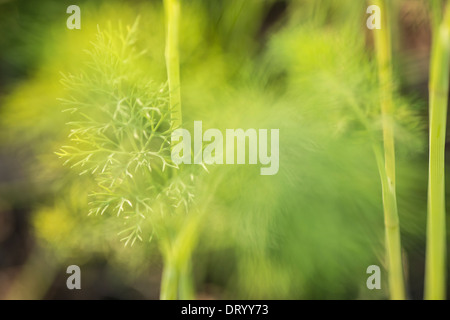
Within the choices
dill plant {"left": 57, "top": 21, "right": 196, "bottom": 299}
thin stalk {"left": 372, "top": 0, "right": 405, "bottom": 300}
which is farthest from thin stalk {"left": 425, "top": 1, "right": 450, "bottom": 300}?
dill plant {"left": 57, "top": 21, "right": 196, "bottom": 299}

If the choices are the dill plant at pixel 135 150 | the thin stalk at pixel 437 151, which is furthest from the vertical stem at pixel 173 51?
the thin stalk at pixel 437 151

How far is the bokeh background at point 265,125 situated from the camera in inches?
21.1

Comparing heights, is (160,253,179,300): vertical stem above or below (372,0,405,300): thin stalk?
below

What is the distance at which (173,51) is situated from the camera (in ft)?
1.52

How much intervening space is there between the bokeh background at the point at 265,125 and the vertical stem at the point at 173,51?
70 millimetres

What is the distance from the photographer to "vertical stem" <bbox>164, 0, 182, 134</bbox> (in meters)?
0.45

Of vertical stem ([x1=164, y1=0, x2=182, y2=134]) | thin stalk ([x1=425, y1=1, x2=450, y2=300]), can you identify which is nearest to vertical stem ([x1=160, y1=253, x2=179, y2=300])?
vertical stem ([x1=164, y1=0, x2=182, y2=134])

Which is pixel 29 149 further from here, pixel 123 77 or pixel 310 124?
pixel 310 124

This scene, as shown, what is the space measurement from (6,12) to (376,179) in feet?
2.00

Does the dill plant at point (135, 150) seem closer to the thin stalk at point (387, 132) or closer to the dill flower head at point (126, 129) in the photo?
the dill flower head at point (126, 129)

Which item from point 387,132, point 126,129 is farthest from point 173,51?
point 387,132

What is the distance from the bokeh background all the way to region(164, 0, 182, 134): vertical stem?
70 mm

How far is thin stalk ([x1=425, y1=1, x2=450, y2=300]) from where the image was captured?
44cm

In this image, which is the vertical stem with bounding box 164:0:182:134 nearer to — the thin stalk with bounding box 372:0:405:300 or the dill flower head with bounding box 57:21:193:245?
the dill flower head with bounding box 57:21:193:245
